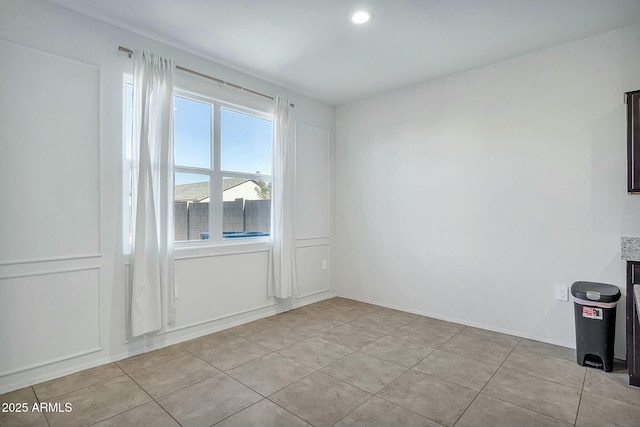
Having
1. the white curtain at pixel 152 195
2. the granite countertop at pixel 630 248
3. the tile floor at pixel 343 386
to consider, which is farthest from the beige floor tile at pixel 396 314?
the white curtain at pixel 152 195

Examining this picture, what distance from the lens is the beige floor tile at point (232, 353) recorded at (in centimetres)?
276

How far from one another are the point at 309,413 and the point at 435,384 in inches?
37.3

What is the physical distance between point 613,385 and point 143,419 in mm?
3118

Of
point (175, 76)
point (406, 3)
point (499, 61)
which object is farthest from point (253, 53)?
point (499, 61)

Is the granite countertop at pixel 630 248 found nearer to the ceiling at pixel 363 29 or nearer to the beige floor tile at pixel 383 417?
the ceiling at pixel 363 29

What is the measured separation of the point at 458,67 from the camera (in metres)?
3.58

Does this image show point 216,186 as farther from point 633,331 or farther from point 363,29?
point 633,331

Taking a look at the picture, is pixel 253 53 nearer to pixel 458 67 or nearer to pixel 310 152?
pixel 310 152

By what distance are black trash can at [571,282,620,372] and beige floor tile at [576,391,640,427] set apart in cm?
48

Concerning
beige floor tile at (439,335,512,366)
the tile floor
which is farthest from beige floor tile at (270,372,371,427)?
beige floor tile at (439,335,512,366)

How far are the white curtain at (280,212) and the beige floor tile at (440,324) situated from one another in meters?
1.58

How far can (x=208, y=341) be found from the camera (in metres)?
3.23

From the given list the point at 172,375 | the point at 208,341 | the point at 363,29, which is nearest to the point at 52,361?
the point at 172,375

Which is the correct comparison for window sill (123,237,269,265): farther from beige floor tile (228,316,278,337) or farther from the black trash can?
the black trash can
